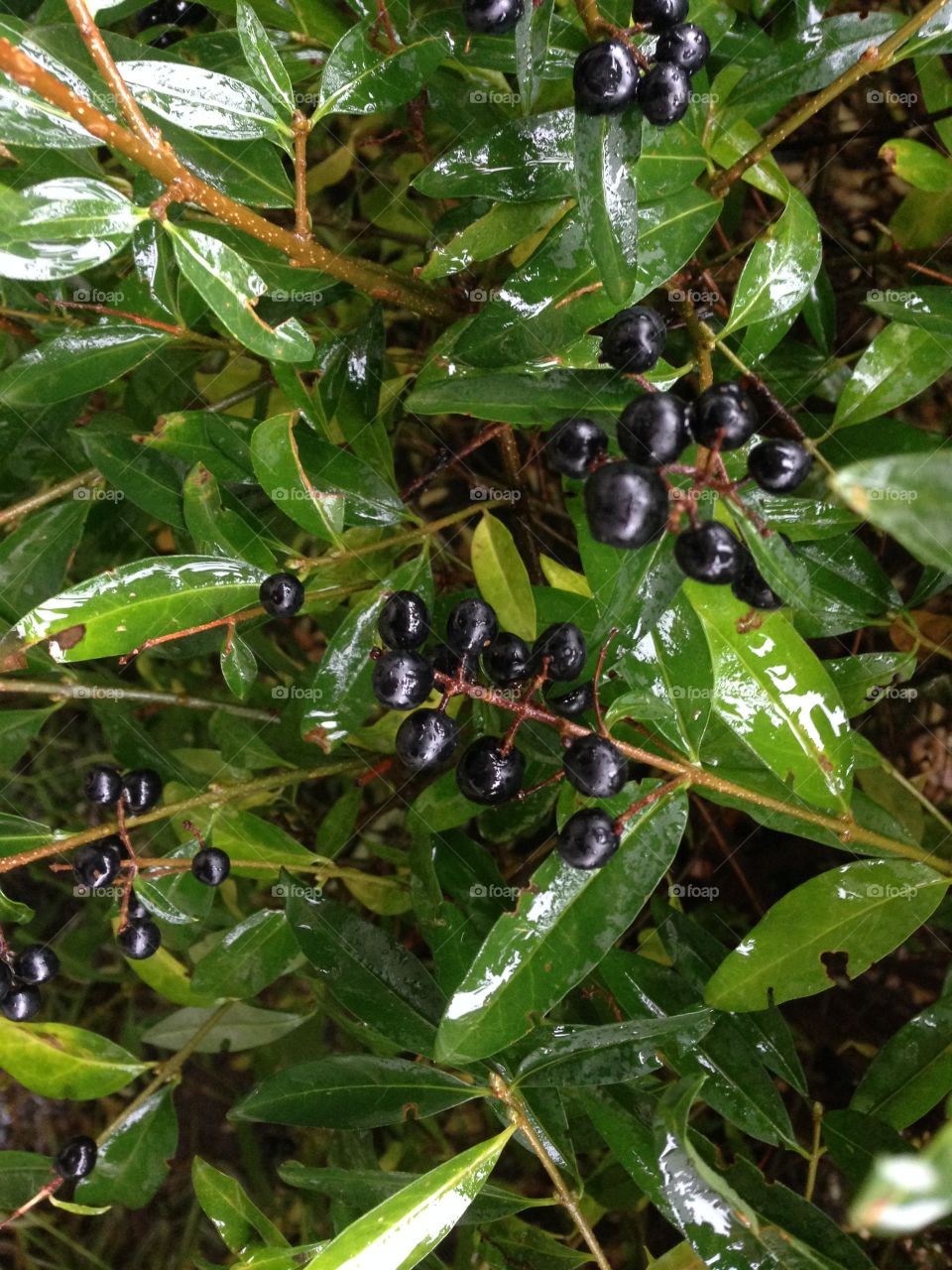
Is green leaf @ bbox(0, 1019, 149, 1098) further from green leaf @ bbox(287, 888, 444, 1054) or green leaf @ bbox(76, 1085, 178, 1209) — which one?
green leaf @ bbox(287, 888, 444, 1054)

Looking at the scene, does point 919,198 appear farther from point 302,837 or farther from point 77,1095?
point 77,1095

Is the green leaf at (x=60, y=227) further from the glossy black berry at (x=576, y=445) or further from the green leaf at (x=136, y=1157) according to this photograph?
the green leaf at (x=136, y=1157)

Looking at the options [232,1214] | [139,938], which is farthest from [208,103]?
[232,1214]

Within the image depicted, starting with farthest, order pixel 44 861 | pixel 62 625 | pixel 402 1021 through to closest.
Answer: pixel 44 861, pixel 402 1021, pixel 62 625

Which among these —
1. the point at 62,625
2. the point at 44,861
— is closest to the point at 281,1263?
the point at 62,625

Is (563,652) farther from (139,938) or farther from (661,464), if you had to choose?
(139,938)

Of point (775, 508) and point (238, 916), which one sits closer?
point (775, 508)
